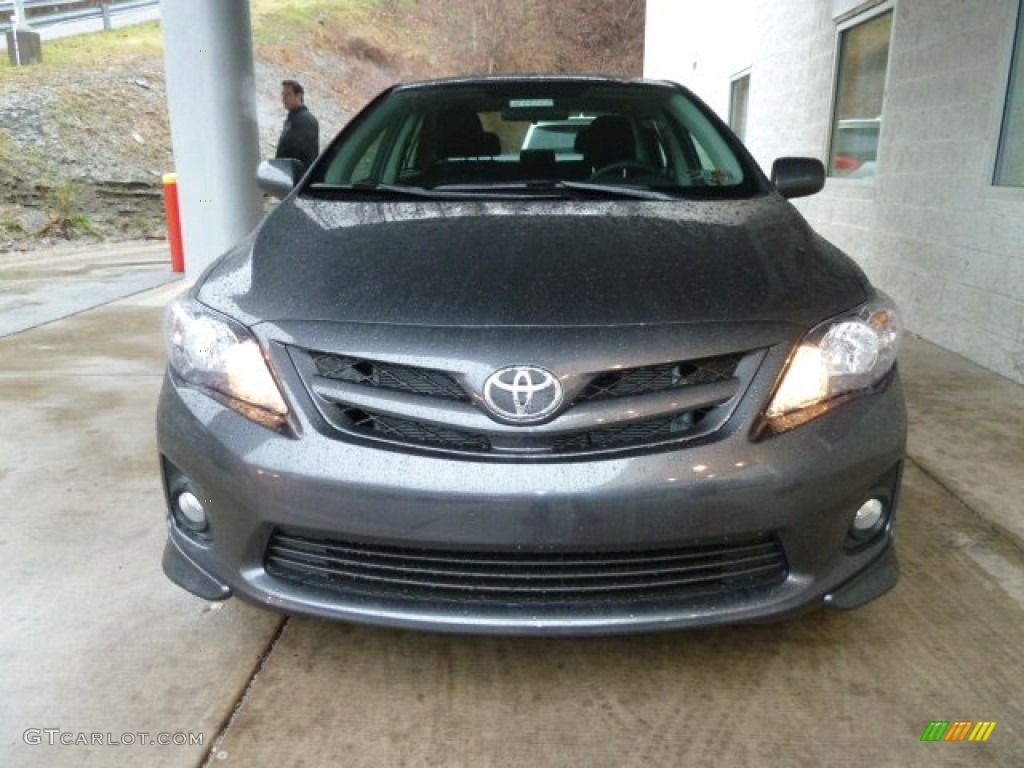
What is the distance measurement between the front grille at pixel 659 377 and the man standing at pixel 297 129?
6.63 metres

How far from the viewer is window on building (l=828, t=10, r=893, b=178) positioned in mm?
6480

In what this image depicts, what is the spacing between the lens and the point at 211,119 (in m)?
6.14

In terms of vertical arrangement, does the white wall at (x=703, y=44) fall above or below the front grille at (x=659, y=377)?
above

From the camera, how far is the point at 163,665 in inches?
84.0

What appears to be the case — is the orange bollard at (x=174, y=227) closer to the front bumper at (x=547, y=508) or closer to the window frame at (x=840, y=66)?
the window frame at (x=840, y=66)

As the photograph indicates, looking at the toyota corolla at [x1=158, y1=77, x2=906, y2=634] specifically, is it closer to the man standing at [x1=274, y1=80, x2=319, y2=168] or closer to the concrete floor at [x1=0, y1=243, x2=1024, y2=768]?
the concrete floor at [x1=0, y1=243, x2=1024, y2=768]

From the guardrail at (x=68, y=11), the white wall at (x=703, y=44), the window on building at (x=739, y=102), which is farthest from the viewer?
the guardrail at (x=68, y=11)

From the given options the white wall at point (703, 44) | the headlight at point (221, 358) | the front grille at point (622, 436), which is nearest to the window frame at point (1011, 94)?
the front grille at point (622, 436)

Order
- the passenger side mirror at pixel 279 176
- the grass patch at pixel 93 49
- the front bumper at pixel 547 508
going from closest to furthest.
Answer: the front bumper at pixel 547 508 → the passenger side mirror at pixel 279 176 → the grass patch at pixel 93 49

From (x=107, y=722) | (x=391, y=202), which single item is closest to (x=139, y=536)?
(x=107, y=722)

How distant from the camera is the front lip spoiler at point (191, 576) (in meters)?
1.97

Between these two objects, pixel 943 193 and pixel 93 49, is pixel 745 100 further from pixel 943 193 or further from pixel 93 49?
pixel 93 49

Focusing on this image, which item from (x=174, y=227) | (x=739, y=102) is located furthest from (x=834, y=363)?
(x=739, y=102)

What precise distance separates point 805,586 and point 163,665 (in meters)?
1.54
